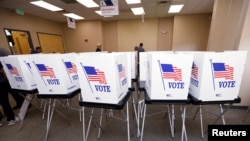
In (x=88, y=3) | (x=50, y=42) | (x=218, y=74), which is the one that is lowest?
(x=218, y=74)

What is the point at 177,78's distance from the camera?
4.22 feet

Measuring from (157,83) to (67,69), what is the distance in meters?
1.11

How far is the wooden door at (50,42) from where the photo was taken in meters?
6.87

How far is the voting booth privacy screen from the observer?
1209 mm

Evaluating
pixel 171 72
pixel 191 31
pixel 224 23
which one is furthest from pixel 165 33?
pixel 171 72

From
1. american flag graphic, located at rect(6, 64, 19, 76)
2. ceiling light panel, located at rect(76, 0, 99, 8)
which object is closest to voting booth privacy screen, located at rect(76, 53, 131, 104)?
american flag graphic, located at rect(6, 64, 19, 76)

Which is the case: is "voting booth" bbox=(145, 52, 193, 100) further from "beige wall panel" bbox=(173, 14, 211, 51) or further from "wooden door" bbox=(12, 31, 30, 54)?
"beige wall panel" bbox=(173, 14, 211, 51)

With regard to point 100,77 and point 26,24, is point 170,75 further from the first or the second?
point 26,24

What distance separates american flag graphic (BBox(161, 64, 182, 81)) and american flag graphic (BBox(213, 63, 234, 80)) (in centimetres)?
34

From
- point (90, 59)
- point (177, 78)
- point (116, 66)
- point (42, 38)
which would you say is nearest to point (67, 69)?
point (90, 59)

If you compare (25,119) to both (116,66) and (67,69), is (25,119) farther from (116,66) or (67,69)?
(116,66)

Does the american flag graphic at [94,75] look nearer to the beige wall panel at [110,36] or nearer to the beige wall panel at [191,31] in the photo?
the beige wall panel at [191,31]

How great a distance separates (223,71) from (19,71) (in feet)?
8.10

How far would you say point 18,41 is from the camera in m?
5.57
